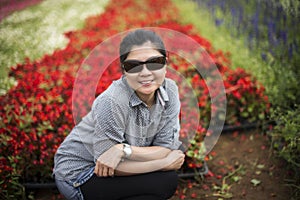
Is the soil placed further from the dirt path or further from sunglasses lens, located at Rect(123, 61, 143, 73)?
sunglasses lens, located at Rect(123, 61, 143, 73)

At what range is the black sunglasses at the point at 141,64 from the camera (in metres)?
1.52

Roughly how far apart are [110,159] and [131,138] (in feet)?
0.51

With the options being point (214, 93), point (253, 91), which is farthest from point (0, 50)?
point (253, 91)

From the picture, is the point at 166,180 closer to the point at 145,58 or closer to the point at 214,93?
the point at 145,58

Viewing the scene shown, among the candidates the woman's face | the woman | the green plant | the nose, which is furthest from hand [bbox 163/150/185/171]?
the green plant

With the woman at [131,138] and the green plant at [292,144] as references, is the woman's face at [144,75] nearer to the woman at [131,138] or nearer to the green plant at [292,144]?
the woman at [131,138]

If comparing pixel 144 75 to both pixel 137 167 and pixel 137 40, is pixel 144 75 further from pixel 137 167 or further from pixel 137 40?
pixel 137 167

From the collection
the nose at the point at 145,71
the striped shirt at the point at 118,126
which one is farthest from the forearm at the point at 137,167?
the nose at the point at 145,71

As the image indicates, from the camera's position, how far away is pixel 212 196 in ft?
7.65

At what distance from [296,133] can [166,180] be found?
0.98 m

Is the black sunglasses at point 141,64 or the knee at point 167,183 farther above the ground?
the black sunglasses at point 141,64

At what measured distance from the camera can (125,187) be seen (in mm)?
1704

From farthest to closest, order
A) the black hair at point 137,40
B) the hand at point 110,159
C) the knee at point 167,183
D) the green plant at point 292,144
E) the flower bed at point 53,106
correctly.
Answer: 1. the flower bed at point 53,106
2. the green plant at point 292,144
3. the knee at point 167,183
4. the hand at point 110,159
5. the black hair at point 137,40

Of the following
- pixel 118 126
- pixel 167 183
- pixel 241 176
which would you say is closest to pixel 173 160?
pixel 167 183
